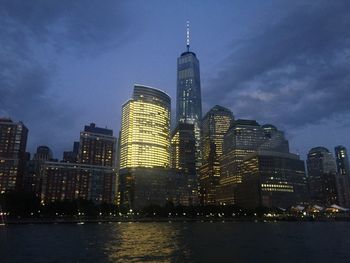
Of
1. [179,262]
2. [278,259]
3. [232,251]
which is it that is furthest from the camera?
[232,251]

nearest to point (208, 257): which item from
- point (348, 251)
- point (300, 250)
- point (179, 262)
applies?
point (179, 262)

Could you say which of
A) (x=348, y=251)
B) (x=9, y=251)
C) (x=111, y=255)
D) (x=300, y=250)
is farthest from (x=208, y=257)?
(x=9, y=251)

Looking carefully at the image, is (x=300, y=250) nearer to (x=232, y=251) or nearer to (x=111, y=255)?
(x=232, y=251)

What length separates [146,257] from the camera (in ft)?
213

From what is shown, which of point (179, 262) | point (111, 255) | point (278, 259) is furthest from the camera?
point (111, 255)

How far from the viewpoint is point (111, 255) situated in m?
68.9

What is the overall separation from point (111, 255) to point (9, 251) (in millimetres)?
22355

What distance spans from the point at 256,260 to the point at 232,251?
12.7 meters

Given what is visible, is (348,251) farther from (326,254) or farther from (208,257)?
(208,257)

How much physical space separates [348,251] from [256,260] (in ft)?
92.0

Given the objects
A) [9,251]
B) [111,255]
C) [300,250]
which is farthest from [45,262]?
[300,250]

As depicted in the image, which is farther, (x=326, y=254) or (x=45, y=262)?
(x=326, y=254)

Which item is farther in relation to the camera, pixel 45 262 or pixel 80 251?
pixel 80 251

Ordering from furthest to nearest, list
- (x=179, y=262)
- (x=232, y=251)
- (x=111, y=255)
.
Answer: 1. (x=232, y=251)
2. (x=111, y=255)
3. (x=179, y=262)
